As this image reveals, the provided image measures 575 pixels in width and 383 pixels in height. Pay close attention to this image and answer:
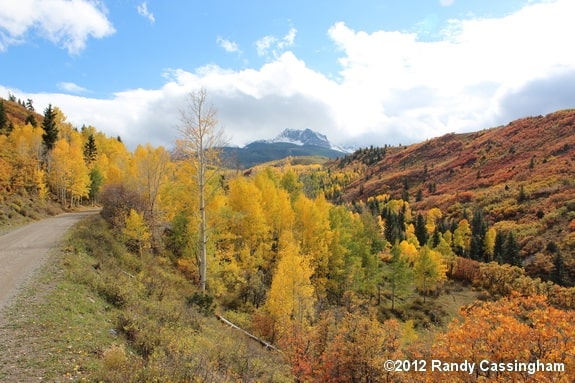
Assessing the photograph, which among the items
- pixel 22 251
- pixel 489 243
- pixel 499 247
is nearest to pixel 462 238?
pixel 489 243

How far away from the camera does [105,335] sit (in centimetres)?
1202

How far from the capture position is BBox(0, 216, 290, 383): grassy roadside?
9180mm

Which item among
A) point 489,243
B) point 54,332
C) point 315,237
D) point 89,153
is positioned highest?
point 89,153

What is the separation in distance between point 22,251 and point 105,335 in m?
13.6

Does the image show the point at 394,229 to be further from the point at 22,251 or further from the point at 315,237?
the point at 22,251

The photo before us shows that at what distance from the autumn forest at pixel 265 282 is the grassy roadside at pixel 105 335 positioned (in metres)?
0.11

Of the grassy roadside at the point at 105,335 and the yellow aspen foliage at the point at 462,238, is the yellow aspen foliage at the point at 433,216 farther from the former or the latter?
the grassy roadside at the point at 105,335

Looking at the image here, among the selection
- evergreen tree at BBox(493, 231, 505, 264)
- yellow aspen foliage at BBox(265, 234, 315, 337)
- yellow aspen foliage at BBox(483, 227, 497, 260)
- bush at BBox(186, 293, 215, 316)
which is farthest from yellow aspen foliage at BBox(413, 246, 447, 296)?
bush at BBox(186, 293, 215, 316)

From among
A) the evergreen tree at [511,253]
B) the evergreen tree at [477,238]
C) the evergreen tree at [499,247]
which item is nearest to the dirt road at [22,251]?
the evergreen tree at [499,247]

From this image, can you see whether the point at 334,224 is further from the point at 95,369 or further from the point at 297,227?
the point at 95,369

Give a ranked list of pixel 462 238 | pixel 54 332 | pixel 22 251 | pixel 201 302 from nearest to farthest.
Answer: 1. pixel 54 332
2. pixel 22 251
3. pixel 201 302
4. pixel 462 238

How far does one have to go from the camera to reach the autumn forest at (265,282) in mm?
13469

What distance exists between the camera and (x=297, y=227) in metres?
41.4

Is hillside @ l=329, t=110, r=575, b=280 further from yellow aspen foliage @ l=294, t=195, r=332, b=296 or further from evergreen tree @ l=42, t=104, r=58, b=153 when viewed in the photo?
evergreen tree @ l=42, t=104, r=58, b=153
